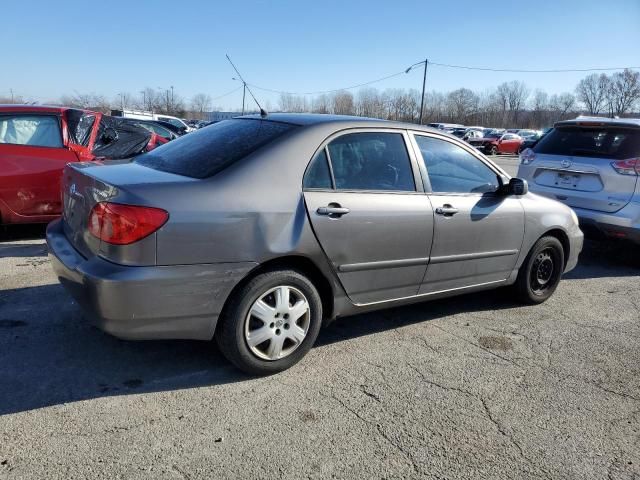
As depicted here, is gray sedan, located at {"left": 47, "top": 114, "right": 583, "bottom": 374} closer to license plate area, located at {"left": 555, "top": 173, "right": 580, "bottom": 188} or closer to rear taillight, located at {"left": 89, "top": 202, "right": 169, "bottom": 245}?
rear taillight, located at {"left": 89, "top": 202, "right": 169, "bottom": 245}

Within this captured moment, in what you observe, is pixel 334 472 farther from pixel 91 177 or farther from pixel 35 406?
pixel 91 177

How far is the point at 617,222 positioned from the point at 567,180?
83 cm

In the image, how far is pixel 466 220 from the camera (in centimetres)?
405

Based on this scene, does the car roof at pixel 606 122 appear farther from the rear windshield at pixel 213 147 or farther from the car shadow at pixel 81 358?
the rear windshield at pixel 213 147

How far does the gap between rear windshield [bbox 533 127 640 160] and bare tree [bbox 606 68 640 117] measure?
84249 millimetres

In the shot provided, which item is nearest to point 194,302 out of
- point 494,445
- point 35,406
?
point 35,406

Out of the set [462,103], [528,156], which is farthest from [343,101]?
[528,156]

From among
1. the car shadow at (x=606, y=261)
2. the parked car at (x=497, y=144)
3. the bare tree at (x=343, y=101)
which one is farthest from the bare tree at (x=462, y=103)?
the car shadow at (x=606, y=261)

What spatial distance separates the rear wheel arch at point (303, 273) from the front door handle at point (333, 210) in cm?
31

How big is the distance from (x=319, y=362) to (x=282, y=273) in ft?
2.43

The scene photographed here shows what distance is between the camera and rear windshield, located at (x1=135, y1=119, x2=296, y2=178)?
10.7 ft

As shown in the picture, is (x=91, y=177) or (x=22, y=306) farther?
(x=22, y=306)

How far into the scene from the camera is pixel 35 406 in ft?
9.20

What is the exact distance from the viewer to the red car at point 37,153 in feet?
19.4
